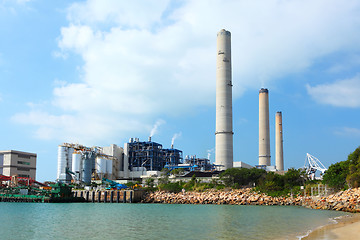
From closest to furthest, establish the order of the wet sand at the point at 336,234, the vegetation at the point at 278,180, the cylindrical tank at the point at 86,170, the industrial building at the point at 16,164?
the wet sand at the point at 336,234 → the vegetation at the point at 278,180 → the cylindrical tank at the point at 86,170 → the industrial building at the point at 16,164

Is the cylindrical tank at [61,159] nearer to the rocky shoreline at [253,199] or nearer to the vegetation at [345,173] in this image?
the rocky shoreline at [253,199]

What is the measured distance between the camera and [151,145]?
11306cm

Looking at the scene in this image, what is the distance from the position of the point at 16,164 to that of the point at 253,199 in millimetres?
77643

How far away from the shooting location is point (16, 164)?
110 metres

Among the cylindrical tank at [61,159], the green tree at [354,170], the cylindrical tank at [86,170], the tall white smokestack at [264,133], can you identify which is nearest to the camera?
the green tree at [354,170]

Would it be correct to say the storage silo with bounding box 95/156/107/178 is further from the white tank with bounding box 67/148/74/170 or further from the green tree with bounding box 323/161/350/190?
the green tree with bounding box 323/161/350/190

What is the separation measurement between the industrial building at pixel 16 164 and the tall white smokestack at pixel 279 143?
81.6 m

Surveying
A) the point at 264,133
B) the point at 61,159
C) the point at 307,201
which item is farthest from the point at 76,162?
the point at 307,201

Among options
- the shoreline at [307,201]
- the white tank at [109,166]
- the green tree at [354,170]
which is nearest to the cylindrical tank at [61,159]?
the white tank at [109,166]

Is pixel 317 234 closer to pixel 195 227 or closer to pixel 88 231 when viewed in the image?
pixel 195 227

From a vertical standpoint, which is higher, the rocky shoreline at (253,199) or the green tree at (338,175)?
the green tree at (338,175)

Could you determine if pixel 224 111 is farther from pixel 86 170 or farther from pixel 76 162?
pixel 76 162

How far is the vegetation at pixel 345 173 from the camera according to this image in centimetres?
4897

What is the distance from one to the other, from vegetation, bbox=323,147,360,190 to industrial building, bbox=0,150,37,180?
87.0 metres
